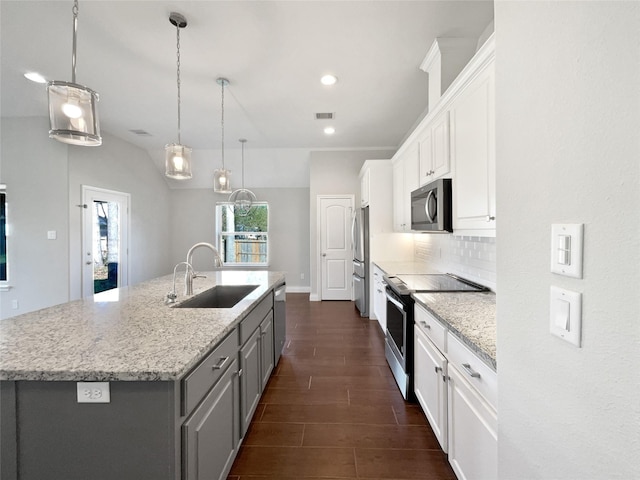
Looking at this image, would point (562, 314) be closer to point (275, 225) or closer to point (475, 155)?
point (475, 155)

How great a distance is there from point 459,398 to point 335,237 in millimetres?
4339

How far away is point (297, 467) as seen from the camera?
5.48 feet

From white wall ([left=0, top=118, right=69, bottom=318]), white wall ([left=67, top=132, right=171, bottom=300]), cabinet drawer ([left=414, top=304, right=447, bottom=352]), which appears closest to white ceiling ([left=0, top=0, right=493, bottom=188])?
white wall ([left=0, top=118, right=69, bottom=318])

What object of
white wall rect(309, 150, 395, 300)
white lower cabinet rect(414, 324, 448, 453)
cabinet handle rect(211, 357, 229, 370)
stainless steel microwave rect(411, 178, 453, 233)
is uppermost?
white wall rect(309, 150, 395, 300)

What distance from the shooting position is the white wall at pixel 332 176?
5652 mm

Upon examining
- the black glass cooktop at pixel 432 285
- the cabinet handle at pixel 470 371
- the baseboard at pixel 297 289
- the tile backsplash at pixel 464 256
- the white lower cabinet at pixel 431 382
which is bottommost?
the baseboard at pixel 297 289

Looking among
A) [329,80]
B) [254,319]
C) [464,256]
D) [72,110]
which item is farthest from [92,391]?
[329,80]

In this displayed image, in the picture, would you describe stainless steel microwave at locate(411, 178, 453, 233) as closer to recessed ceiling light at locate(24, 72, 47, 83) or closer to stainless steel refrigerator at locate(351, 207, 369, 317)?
Result: stainless steel refrigerator at locate(351, 207, 369, 317)

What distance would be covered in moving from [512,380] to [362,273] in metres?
3.78

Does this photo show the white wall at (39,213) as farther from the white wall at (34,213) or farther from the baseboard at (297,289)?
the baseboard at (297,289)

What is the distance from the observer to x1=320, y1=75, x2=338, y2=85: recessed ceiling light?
3.02 m

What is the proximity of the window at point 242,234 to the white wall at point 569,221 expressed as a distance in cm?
636

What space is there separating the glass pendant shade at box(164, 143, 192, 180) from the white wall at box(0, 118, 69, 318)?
2.83m

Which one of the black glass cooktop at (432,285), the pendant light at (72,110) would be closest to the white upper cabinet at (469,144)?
the black glass cooktop at (432,285)
